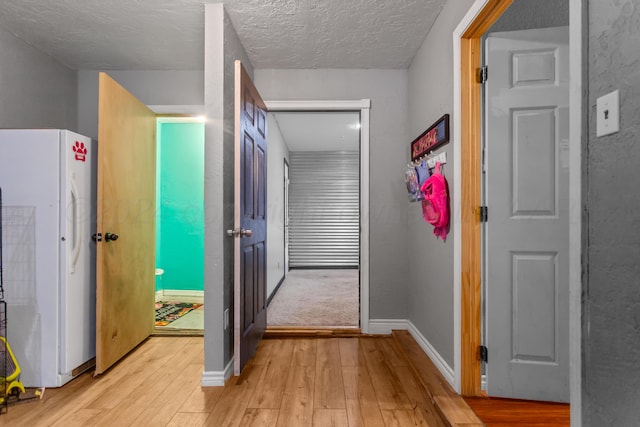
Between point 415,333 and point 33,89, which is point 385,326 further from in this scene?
point 33,89

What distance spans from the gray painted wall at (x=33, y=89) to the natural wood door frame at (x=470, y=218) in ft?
10.3

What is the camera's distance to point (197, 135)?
176 inches

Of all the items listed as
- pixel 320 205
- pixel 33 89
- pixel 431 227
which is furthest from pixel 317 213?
pixel 33 89

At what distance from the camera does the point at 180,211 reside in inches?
177

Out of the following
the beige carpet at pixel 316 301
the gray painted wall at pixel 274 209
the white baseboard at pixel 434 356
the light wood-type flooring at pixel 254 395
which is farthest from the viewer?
the gray painted wall at pixel 274 209

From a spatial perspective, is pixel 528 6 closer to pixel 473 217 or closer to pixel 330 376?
pixel 473 217

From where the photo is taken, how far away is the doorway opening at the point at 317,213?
458 cm

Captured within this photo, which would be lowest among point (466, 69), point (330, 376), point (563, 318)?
point (330, 376)

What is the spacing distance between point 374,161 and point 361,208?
45 cm

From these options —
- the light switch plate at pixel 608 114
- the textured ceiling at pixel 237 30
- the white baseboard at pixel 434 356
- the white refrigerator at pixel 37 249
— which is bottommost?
the white baseboard at pixel 434 356

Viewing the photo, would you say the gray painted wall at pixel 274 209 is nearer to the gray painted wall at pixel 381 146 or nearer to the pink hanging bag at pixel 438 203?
the gray painted wall at pixel 381 146

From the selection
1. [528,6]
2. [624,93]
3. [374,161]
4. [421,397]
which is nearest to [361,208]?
[374,161]

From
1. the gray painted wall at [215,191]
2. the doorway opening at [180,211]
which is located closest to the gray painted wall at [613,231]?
the gray painted wall at [215,191]

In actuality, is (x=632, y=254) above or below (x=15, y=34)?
below
